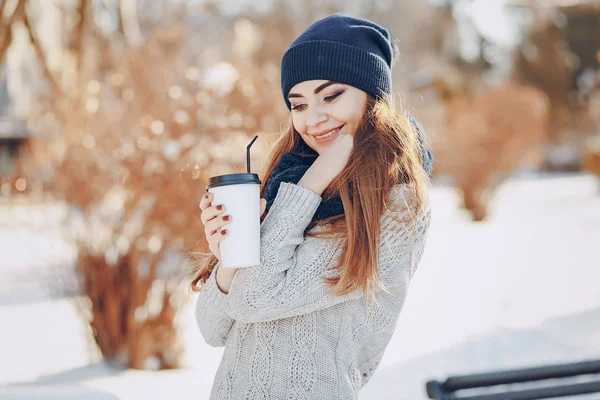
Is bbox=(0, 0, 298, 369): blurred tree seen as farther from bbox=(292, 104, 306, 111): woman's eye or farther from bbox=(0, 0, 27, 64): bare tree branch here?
bbox=(292, 104, 306, 111): woman's eye

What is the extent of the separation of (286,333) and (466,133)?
41.2 feet

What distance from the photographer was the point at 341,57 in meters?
1.77

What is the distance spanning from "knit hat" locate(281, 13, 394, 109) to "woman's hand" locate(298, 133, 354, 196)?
0.69 feet

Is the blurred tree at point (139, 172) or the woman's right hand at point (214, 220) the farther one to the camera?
the blurred tree at point (139, 172)

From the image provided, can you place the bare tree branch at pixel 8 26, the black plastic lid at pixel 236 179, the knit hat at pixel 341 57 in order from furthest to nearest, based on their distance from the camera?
the bare tree branch at pixel 8 26
the knit hat at pixel 341 57
the black plastic lid at pixel 236 179

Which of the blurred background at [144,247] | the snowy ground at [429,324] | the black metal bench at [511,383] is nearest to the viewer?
the black metal bench at [511,383]

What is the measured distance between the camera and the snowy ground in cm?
433

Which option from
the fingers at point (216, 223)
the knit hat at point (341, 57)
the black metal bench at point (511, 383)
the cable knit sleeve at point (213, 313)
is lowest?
the black metal bench at point (511, 383)

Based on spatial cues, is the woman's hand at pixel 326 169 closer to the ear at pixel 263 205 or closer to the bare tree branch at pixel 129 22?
the ear at pixel 263 205

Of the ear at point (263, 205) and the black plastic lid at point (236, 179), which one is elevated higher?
the black plastic lid at point (236, 179)

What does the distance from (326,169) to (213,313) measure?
47cm

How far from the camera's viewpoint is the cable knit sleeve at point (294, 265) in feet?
5.19

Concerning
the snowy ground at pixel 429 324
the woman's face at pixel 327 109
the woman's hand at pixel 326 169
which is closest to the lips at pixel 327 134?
the woman's face at pixel 327 109

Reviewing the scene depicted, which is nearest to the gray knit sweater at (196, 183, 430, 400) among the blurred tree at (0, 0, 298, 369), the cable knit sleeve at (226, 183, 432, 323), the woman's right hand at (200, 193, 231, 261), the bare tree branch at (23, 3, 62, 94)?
the cable knit sleeve at (226, 183, 432, 323)
